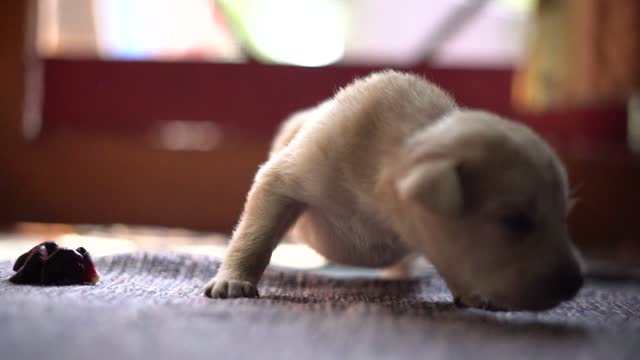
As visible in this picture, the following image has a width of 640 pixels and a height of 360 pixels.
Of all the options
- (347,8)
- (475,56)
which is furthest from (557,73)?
(347,8)

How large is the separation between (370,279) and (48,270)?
26.6 inches

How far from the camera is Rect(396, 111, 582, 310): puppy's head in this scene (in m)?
1.15

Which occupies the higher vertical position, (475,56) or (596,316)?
(475,56)

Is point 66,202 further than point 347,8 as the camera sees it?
No

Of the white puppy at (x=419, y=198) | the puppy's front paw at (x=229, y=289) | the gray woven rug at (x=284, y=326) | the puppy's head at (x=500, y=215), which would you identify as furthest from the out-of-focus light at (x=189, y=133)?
the puppy's head at (x=500, y=215)

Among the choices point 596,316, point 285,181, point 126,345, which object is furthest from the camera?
point 285,181

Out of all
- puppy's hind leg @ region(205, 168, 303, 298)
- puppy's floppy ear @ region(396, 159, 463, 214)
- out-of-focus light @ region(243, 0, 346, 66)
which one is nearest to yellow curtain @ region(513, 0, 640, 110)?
out-of-focus light @ region(243, 0, 346, 66)

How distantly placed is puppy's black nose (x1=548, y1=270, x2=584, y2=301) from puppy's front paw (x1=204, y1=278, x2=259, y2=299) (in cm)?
46

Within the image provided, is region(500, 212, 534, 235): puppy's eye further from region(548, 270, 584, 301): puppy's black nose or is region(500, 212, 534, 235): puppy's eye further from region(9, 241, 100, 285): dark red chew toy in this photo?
region(9, 241, 100, 285): dark red chew toy

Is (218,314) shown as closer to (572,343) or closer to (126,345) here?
(126,345)

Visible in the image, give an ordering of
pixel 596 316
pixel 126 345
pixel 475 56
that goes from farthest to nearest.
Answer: pixel 475 56 → pixel 596 316 → pixel 126 345

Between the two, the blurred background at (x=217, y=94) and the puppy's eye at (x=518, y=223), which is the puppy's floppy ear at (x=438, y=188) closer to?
the puppy's eye at (x=518, y=223)

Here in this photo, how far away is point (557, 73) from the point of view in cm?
295

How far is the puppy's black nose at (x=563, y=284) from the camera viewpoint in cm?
115
